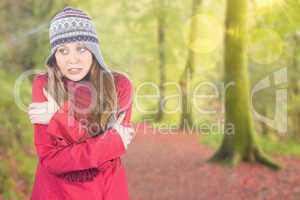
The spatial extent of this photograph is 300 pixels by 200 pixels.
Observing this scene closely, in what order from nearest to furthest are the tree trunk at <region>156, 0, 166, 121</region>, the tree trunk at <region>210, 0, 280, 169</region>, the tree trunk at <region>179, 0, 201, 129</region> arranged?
the tree trunk at <region>210, 0, 280, 169</region>, the tree trunk at <region>179, 0, 201, 129</region>, the tree trunk at <region>156, 0, 166, 121</region>

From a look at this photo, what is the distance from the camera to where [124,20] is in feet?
63.1

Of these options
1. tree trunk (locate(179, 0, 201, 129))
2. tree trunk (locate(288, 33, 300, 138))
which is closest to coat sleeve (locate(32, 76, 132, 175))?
tree trunk (locate(288, 33, 300, 138))

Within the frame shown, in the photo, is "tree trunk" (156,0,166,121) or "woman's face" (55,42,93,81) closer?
"woman's face" (55,42,93,81)

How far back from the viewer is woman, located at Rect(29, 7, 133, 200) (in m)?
2.23

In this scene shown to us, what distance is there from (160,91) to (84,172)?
17.2 m

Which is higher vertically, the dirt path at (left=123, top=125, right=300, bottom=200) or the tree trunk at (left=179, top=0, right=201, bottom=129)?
the tree trunk at (left=179, top=0, right=201, bottom=129)

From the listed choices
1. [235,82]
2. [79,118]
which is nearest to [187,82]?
[235,82]

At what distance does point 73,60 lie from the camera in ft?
7.66

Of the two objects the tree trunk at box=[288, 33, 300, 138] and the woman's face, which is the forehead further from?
the tree trunk at box=[288, 33, 300, 138]

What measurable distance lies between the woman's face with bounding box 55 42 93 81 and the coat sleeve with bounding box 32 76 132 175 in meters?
0.18

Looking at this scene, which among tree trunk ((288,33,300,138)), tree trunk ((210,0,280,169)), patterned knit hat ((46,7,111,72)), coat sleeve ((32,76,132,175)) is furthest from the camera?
tree trunk ((288,33,300,138))

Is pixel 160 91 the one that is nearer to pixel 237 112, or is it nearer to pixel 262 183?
pixel 237 112

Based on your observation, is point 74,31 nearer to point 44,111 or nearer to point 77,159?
point 44,111

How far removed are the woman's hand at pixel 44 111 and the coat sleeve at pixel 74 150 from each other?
0.03m
